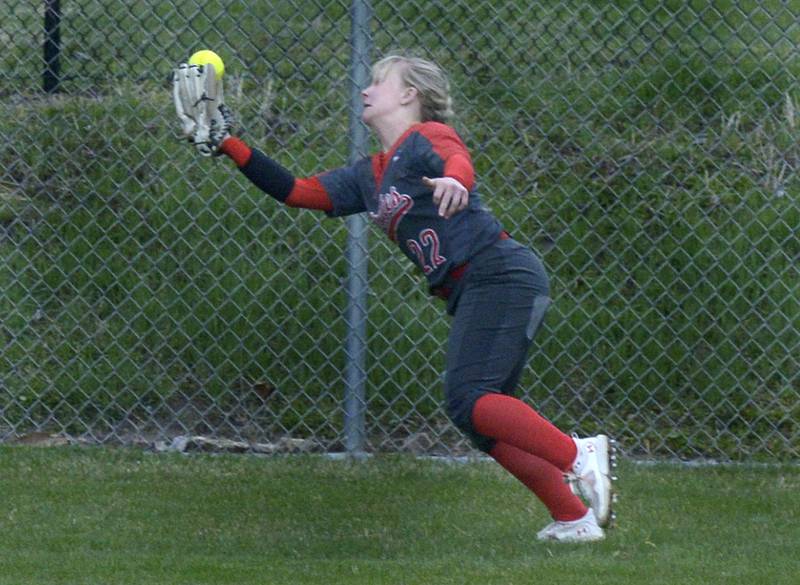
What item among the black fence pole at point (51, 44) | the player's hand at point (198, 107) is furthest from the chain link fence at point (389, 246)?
the player's hand at point (198, 107)

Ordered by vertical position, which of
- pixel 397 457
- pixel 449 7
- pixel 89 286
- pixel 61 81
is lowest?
pixel 397 457

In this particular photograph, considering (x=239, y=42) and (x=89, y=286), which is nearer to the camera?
(x=89, y=286)

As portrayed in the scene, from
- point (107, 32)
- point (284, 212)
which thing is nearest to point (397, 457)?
point (284, 212)

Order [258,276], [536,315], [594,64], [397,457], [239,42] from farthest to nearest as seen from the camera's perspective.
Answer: [239,42] → [594,64] → [258,276] → [397,457] → [536,315]

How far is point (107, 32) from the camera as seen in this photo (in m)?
6.49

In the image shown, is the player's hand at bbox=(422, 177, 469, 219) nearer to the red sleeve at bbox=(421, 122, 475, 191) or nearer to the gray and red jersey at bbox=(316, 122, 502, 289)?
the red sleeve at bbox=(421, 122, 475, 191)

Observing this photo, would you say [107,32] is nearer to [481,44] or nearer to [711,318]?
[481,44]

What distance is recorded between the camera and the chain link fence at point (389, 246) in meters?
5.59

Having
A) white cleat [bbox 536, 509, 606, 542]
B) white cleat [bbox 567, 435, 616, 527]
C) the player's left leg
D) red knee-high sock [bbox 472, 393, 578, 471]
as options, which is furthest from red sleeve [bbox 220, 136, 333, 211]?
white cleat [bbox 536, 509, 606, 542]

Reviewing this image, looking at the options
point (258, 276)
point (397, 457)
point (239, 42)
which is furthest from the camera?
point (239, 42)

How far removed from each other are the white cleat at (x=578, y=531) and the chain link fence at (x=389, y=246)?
4.73 ft

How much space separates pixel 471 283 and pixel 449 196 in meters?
0.47

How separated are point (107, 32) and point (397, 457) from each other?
2582mm

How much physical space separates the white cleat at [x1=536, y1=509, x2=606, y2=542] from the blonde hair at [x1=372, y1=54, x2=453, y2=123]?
4.24ft
